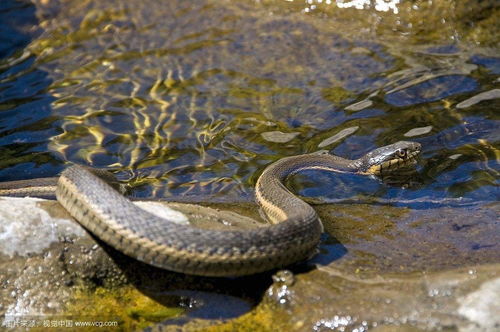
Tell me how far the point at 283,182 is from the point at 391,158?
4.16 feet

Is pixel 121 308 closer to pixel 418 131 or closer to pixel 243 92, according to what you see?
pixel 418 131

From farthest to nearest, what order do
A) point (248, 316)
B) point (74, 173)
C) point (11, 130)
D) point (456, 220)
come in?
point (11, 130) → point (456, 220) → point (74, 173) → point (248, 316)

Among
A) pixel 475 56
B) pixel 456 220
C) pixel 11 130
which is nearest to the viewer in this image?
pixel 456 220

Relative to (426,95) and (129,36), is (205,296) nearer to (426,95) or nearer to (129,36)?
(426,95)

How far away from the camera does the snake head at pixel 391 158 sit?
7617 mm

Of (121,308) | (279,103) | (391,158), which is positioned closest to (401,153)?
(391,158)

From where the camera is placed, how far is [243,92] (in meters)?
9.17

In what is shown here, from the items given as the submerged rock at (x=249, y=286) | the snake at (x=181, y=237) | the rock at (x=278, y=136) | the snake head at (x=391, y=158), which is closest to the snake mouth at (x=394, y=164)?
the snake head at (x=391, y=158)

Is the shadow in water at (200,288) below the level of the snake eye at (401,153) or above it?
above

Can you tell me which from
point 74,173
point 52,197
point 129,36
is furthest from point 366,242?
point 129,36

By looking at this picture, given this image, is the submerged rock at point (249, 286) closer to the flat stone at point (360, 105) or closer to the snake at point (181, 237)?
the snake at point (181, 237)

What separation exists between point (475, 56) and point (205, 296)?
597 cm

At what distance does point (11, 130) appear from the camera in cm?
843

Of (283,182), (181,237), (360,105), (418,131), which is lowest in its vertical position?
(283,182)
